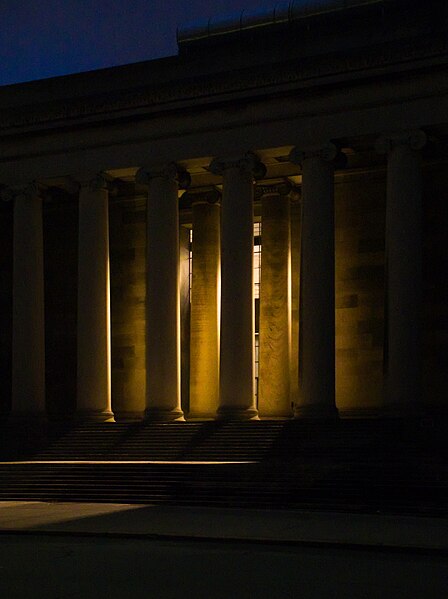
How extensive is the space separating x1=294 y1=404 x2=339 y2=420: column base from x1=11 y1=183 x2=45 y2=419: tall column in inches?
706

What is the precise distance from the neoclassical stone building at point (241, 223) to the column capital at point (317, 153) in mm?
115

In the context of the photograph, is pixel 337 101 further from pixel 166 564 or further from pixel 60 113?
pixel 166 564

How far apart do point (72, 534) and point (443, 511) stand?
47.3ft

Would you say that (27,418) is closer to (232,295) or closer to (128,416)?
(128,416)

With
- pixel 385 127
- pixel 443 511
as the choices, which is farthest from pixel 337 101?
pixel 443 511

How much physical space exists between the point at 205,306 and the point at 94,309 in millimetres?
8864

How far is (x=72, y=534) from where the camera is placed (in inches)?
1396

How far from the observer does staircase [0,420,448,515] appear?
44906mm

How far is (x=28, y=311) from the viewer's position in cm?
6750

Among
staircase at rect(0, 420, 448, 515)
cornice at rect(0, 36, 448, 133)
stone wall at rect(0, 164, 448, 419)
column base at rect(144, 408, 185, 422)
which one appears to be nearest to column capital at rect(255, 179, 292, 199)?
stone wall at rect(0, 164, 448, 419)

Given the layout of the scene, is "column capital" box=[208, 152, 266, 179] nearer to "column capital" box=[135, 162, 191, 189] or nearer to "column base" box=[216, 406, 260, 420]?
"column capital" box=[135, 162, 191, 189]

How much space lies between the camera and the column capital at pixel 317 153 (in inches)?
2370

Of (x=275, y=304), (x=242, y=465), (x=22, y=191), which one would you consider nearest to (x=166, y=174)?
(x=22, y=191)

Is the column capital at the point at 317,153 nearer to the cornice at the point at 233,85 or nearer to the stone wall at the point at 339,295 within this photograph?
the cornice at the point at 233,85
